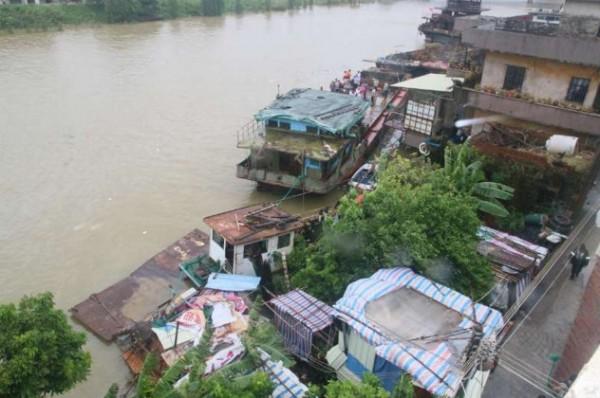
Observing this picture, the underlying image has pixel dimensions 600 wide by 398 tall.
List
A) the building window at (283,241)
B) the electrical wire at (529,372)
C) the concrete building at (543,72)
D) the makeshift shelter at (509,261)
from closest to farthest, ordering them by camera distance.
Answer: the electrical wire at (529,372) → the makeshift shelter at (509,261) → the building window at (283,241) → the concrete building at (543,72)

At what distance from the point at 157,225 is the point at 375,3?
97586 millimetres

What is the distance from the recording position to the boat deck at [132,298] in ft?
37.6

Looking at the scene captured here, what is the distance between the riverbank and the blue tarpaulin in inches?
1655

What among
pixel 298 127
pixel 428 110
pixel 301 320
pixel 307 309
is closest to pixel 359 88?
pixel 298 127

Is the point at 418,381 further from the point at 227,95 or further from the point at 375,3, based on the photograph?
the point at 375,3

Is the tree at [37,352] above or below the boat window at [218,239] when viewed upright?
above

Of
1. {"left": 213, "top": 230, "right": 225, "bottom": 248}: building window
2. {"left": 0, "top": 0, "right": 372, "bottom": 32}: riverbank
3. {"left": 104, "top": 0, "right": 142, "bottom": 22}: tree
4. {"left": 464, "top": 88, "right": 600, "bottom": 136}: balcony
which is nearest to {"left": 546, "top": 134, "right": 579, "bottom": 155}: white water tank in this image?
{"left": 464, "top": 88, "right": 600, "bottom": 136}: balcony

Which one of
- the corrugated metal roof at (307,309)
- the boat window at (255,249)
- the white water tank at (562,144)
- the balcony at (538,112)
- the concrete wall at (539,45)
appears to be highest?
the concrete wall at (539,45)

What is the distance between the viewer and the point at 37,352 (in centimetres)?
632

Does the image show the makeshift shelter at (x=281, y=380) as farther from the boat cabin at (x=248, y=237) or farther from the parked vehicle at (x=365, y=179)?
the parked vehicle at (x=365, y=179)

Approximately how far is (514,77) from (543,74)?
913mm

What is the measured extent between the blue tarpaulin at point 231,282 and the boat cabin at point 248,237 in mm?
509

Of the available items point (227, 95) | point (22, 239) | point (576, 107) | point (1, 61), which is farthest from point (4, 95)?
point (576, 107)

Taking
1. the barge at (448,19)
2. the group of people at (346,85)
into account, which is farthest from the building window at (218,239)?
the barge at (448,19)
